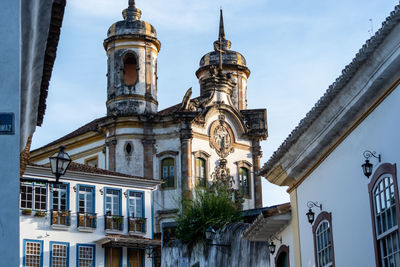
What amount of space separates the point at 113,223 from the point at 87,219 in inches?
54.5

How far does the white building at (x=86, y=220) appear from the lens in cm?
3741

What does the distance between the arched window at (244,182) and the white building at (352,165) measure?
97.8 ft

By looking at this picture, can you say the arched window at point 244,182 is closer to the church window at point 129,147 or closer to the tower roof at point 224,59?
the church window at point 129,147

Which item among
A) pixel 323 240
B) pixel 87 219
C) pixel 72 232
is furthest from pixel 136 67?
pixel 323 240

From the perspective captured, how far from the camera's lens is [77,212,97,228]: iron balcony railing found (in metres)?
38.8

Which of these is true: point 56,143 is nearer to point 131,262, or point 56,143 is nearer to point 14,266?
point 131,262

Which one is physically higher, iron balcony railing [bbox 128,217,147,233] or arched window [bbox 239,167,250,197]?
arched window [bbox 239,167,250,197]

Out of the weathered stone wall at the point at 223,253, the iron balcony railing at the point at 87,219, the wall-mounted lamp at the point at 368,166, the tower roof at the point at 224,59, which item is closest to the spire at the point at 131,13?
the tower roof at the point at 224,59

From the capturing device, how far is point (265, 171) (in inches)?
821

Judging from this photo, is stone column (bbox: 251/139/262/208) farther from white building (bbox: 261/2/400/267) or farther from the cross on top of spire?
white building (bbox: 261/2/400/267)

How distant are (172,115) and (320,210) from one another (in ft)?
99.4

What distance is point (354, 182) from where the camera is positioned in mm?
16094

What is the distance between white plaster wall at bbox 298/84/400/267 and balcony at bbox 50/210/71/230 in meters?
21.3

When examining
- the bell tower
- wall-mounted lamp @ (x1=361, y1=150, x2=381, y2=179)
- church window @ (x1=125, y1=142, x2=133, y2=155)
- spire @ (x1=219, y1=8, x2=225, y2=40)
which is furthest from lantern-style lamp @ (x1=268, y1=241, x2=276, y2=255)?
spire @ (x1=219, y1=8, x2=225, y2=40)
